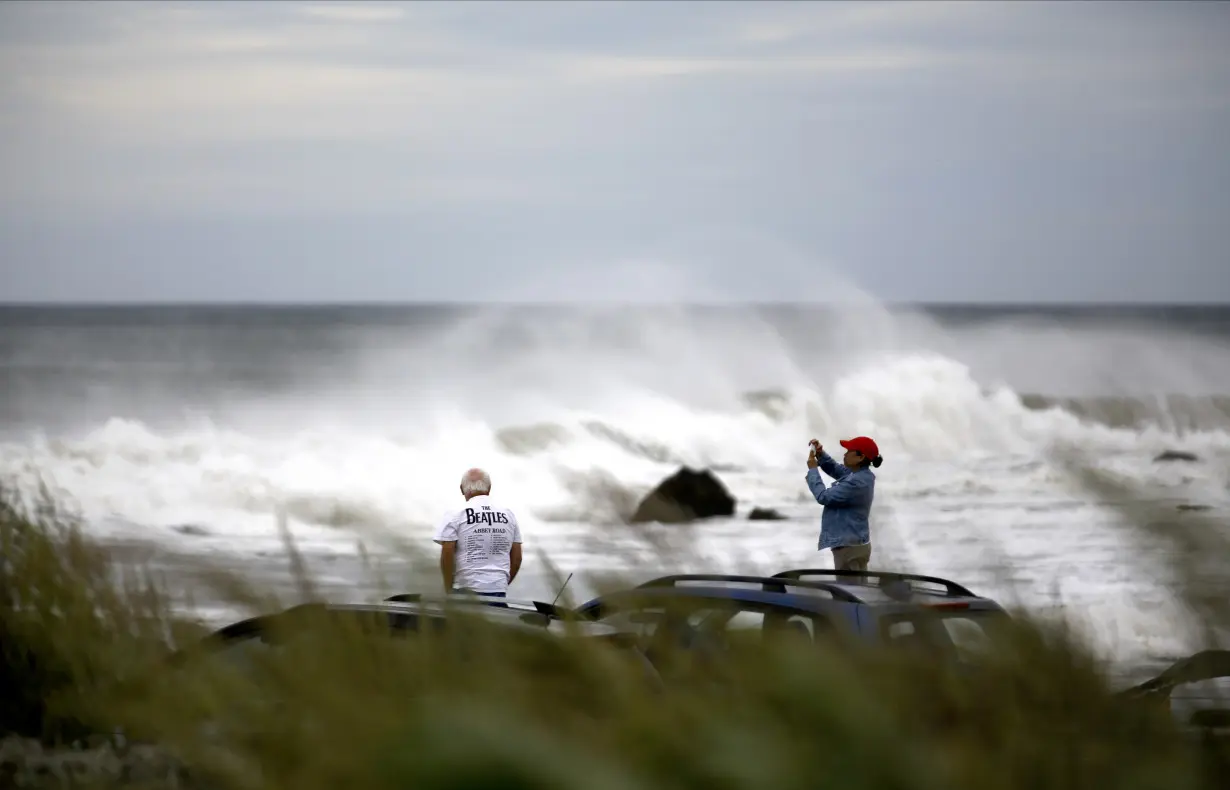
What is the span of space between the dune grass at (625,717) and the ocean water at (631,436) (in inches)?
13.4

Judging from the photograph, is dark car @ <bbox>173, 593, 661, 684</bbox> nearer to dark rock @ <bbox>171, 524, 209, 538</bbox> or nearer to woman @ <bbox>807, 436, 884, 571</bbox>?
woman @ <bbox>807, 436, 884, 571</bbox>

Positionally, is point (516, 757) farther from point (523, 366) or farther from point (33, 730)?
point (523, 366)

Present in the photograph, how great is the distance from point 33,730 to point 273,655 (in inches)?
91.0

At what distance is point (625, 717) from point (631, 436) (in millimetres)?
47991

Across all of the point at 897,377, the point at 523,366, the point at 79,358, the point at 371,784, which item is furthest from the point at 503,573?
the point at 79,358

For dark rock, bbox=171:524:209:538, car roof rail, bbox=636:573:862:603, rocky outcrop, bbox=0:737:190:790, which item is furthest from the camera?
dark rock, bbox=171:524:209:538

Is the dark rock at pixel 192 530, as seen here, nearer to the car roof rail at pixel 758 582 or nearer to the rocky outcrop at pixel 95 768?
the car roof rail at pixel 758 582

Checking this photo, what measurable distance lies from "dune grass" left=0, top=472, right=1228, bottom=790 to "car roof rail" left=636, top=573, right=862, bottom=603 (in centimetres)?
42

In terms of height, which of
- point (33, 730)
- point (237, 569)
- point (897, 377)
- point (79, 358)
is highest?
point (79, 358)

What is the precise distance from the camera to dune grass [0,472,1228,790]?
116 inches

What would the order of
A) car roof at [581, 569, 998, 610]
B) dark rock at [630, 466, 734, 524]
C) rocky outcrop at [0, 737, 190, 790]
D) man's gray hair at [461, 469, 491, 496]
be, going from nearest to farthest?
rocky outcrop at [0, 737, 190, 790]
car roof at [581, 569, 998, 610]
man's gray hair at [461, 469, 491, 496]
dark rock at [630, 466, 734, 524]

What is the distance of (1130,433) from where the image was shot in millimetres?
53969

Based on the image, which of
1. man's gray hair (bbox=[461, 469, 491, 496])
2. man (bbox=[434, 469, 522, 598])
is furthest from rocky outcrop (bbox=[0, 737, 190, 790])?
man's gray hair (bbox=[461, 469, 491, 496])

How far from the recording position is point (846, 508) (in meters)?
11.9
